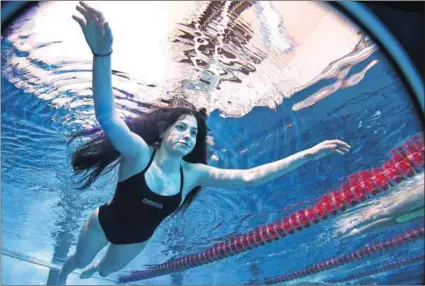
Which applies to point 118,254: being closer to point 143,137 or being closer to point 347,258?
point 143,137

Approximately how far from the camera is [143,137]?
3.25 metres

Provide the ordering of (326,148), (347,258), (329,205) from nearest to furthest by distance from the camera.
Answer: (326,148)
(329,205)
(347,258)

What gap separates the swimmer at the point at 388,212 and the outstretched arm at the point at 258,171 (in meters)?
0.92

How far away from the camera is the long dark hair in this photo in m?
3.27

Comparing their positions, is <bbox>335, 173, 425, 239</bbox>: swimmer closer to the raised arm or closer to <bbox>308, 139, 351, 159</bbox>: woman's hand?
<bbox>308, 139, 351, 159</bbox>: woman's hand

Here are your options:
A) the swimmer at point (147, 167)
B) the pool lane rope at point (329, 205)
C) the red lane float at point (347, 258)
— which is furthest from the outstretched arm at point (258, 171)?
the red lane float at point (347, 258)

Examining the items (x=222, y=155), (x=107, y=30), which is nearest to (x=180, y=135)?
(x=222, y=155)

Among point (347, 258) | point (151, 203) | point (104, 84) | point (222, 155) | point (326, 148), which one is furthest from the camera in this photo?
point (347, 258)

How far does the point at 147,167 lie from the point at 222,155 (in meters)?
0.80

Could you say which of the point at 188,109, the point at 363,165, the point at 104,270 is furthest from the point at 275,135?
the point at 104,270

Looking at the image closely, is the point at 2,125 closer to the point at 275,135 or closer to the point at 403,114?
the point at 275,135

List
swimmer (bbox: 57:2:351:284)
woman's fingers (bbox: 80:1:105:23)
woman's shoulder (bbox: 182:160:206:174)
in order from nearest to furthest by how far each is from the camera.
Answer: woman's fingers (bbox: 80:1:105:23) < swimmer (bbox: 57:2:351:284) < woman's shoulder (bbox: 182:160:206:174)

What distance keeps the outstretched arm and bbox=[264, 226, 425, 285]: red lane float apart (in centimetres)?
220

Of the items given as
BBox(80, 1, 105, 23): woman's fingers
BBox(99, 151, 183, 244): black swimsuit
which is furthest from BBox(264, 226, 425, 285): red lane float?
BBox(80, 1, 105, 23): woman's fingers
